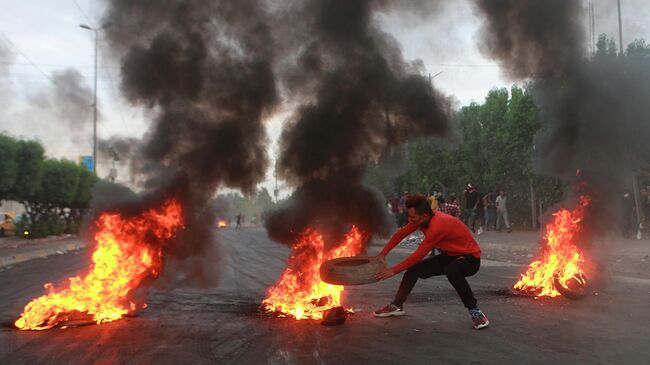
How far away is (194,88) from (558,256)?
5063 millimetres

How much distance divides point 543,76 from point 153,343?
21.0 ft

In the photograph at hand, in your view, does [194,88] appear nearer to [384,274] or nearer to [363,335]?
[384,274]

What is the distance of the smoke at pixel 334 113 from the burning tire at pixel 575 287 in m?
2.43

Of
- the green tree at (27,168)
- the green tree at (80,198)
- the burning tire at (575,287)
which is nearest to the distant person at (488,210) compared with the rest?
the burning tire at (575,287)

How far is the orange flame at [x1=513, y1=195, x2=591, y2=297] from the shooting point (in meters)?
7.02

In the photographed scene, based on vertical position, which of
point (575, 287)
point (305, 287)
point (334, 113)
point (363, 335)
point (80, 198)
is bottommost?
point (363, 335)

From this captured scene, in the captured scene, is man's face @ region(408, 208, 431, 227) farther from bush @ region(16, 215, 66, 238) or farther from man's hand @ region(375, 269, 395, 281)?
bush @ region(16, 215, 66, 238)

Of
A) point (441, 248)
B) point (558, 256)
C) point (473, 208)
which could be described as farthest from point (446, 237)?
point (473, 208)

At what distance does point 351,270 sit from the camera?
5469 millimetres

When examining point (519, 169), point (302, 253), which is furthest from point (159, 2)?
point (519, 169)

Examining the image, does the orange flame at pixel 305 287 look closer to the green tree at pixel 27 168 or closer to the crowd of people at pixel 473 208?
the crowd of people at pixel 473 208

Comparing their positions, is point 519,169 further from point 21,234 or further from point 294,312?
point 21,234

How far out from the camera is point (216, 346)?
464 cm

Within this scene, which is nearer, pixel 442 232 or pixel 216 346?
pixel 216 346
